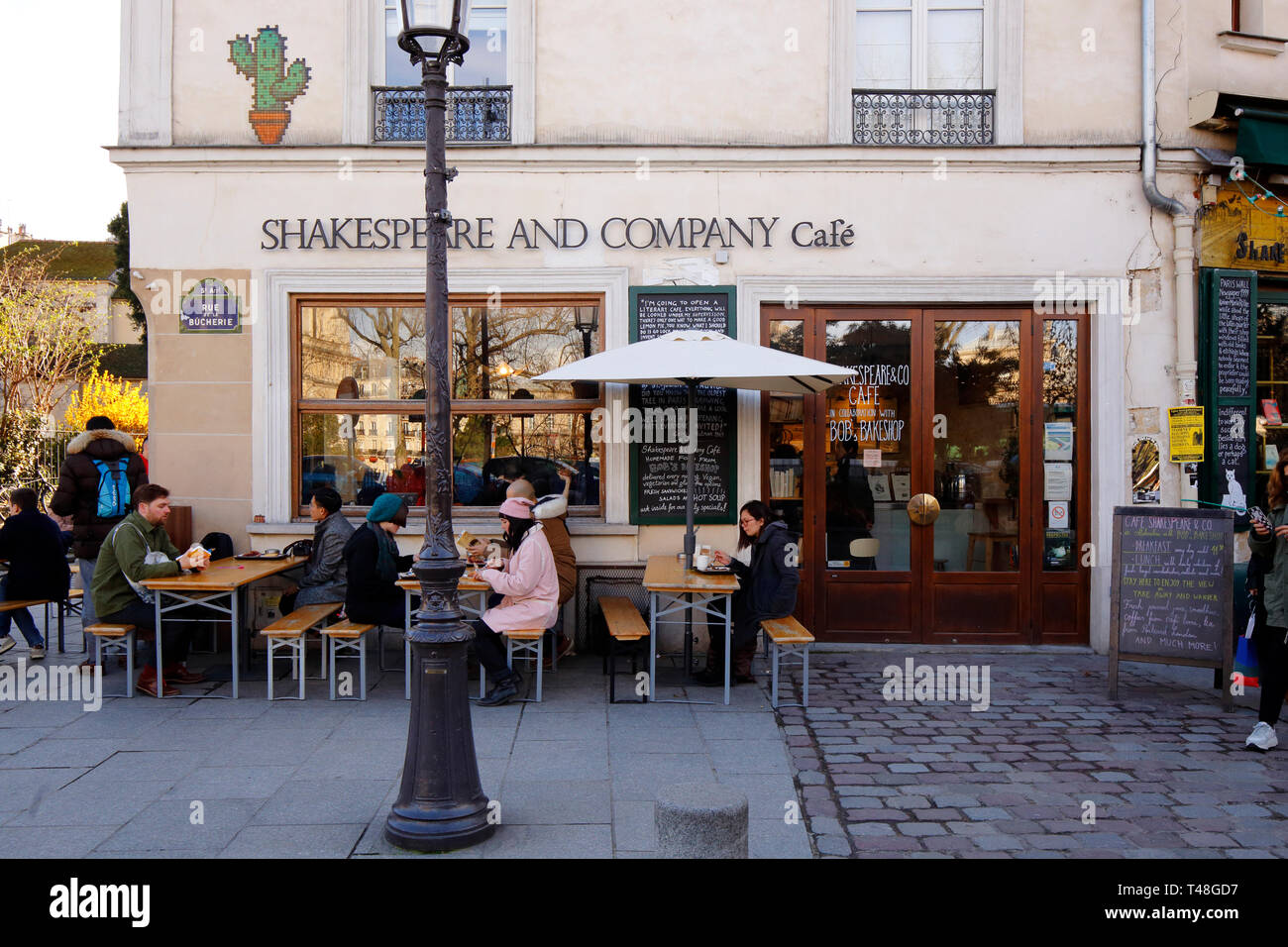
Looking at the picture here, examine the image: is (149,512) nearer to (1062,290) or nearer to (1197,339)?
(1062,290)

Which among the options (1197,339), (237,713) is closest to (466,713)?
(237,713)

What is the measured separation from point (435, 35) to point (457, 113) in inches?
187

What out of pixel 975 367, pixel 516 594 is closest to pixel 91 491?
pixel 516 594

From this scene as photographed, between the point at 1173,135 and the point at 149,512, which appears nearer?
the point at 149,512

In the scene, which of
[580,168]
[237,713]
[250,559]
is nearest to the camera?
[237,713]

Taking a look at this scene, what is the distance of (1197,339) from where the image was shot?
A: 8.66 meters

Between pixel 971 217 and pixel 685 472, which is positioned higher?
pixel 971 217

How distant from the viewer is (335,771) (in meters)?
5.47

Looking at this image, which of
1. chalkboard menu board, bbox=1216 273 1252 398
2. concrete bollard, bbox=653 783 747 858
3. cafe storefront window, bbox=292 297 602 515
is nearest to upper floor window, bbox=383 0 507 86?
cafe storefront window, bbox=292 297 602 515

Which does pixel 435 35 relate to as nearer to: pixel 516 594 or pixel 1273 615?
pixel 516 594

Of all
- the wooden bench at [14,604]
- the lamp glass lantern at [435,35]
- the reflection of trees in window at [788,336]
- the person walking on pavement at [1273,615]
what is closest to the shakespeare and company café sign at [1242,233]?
the person walking on pavement at [1273,615]

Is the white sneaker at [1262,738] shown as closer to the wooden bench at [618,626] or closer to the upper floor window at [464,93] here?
the wooden bench at [618,626]

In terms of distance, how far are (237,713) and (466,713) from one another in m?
2.95

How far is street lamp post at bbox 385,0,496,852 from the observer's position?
14.4ft
